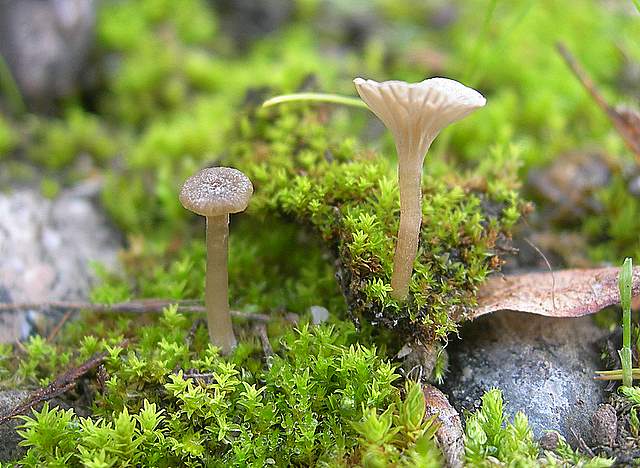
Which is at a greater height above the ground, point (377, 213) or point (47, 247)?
point (377, 213)

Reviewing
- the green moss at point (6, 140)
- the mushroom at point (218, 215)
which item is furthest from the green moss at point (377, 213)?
the green moss at point (6, 140)

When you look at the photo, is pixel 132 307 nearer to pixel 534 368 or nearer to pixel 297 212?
pixel 297 212

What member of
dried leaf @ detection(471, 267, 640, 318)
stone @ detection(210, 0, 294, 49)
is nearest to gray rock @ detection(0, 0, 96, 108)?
stone @ detection(210, 0, 294, 49)

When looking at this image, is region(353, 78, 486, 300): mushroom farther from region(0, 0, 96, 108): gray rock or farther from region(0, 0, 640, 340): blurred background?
region(0, 0, 96, 108): gray rock

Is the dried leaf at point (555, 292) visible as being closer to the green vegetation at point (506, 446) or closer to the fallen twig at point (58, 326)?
the green vegetation at point (506, 446)

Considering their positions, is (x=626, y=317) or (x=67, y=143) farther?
(x=67, y=143)

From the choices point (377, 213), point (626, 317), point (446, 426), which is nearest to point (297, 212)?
point (377, 213)

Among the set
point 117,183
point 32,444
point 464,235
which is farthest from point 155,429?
point 117,183
